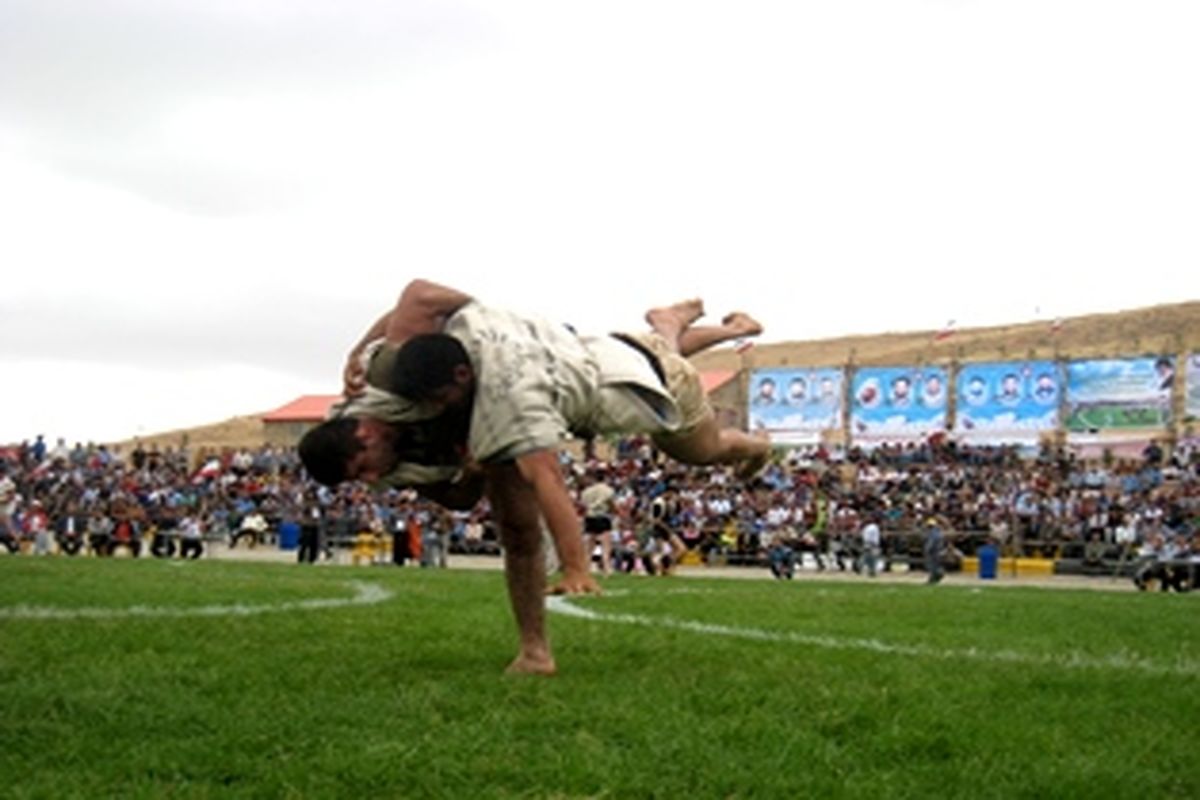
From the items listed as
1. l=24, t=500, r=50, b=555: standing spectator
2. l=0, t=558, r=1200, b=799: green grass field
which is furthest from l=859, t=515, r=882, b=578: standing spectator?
l=0, t=558, r=1200, b=799: green grass field

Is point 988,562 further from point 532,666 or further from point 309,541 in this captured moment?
point 532,666

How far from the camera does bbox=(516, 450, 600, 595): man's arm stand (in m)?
5.37

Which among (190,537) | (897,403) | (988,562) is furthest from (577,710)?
(897,403)

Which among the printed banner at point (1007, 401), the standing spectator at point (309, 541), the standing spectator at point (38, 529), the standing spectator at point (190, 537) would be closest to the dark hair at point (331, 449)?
the standing spectator at point (309, 541)

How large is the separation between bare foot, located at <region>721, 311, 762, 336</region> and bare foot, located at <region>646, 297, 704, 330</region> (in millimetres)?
541

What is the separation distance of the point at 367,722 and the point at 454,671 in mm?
1428

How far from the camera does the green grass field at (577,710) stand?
12.1ft

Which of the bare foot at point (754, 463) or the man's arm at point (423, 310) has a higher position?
the man's arm at point (423, 310)

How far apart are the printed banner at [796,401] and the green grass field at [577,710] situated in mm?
36220

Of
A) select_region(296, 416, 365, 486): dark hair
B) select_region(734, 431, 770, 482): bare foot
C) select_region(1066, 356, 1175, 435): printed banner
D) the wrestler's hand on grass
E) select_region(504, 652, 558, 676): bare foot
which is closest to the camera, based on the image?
the wrestler's hand on grass

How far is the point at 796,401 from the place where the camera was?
1793 inches

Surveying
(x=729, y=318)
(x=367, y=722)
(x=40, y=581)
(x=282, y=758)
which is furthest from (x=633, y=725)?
(x=40, y=581)

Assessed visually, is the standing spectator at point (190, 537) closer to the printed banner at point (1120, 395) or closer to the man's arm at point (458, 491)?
the printed banner at point (1120, 395)

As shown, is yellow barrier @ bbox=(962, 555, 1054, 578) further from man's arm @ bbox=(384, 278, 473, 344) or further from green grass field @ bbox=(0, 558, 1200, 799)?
Answer: man's arm @ bbox=(384, 278, 473, 344)
